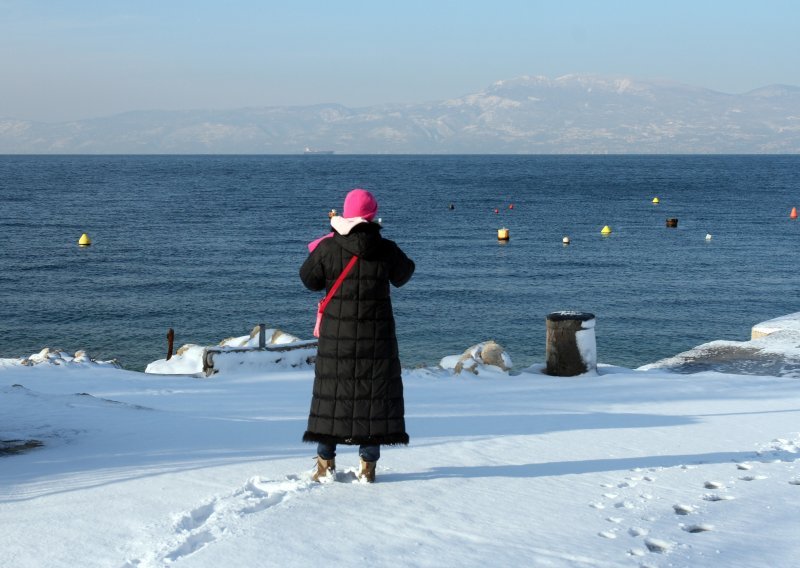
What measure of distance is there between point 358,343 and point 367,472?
3.04 feet

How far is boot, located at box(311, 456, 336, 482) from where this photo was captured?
585 cm

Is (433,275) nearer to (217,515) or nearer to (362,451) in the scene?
(362,451)

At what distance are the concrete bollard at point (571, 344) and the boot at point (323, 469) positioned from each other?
608 centimetres

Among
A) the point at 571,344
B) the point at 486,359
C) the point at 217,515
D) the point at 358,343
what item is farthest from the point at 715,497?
the point at 486,359

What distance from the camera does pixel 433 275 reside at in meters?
38.3

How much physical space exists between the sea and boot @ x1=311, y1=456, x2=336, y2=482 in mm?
16809

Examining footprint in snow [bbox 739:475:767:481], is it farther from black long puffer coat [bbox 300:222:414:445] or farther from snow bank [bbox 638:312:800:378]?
snow bank [bbox 638:312:800:378]

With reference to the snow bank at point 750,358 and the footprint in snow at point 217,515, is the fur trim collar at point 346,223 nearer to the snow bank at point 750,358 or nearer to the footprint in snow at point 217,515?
the footprint in snow at point 217,515

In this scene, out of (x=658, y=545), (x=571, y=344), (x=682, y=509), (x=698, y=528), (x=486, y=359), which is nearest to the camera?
(x=658, y=545)

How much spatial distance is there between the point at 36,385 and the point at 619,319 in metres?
21.2

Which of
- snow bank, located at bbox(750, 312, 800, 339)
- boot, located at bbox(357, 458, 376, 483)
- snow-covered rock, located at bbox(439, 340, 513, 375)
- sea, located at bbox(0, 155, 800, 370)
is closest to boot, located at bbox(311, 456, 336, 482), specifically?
boot, located at bbox(357, 458, 376, 483)

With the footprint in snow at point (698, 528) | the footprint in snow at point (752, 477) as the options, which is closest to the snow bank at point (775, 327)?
the footprint in snow at point (752, 477)

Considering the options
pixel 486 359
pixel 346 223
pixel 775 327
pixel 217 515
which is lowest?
pixel 486 359

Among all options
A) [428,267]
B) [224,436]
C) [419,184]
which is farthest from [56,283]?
[419,184]
